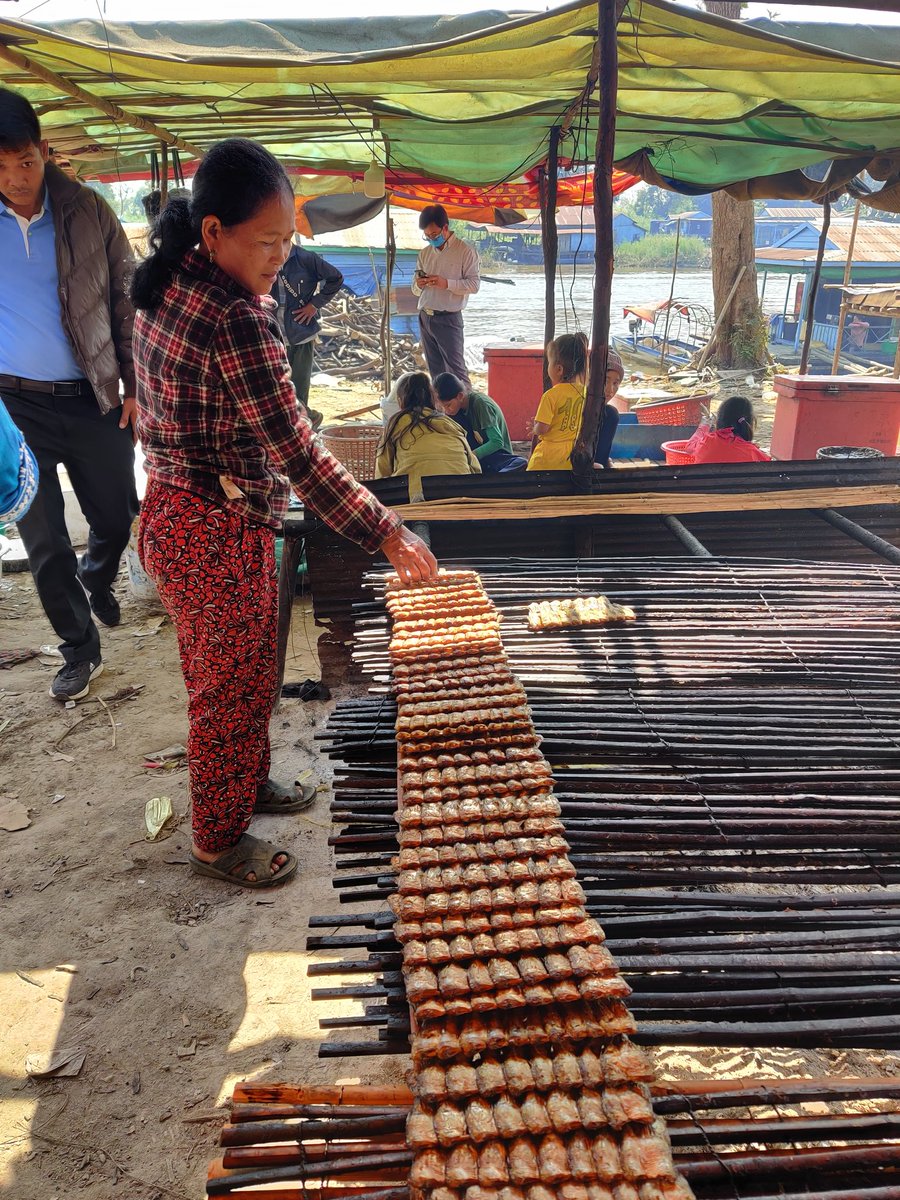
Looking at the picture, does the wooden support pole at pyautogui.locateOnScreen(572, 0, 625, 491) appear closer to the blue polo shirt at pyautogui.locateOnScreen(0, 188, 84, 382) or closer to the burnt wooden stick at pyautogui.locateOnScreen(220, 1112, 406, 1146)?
the blue polo shirt at pyautogui.locateOnScreen(0, 188, 84, 382)

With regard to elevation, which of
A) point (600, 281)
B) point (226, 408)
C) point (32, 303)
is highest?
point (600, 281)

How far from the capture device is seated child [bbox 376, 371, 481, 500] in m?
4.88

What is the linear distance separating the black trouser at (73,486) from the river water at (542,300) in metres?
10.8

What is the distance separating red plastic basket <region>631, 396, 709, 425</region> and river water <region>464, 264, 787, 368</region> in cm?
529

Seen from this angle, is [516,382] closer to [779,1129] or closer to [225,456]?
[225,456]

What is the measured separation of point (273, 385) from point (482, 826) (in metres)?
1.20

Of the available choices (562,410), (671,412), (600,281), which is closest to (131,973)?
(600,281)

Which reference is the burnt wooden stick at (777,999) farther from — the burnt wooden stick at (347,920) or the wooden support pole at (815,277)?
the wooden support pole at (815,277)

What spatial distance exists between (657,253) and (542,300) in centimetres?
1642

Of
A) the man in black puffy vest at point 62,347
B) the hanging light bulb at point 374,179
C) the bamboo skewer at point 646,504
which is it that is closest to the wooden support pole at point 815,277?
the hanging light bulb at point 374,179

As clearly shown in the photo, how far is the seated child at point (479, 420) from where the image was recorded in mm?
6113

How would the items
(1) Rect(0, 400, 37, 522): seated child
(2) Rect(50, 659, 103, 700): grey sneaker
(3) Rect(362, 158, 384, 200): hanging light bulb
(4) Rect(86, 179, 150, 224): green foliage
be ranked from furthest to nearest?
(4) Rect(86, 179, 150, 224): green foliage, (3) Rect(362, 158, 384, 200): hanging light bulb, (2) Rect(50, 659, 103, 700): grey sneaker, (1) Rect(0, 400, 37, 522): seated child

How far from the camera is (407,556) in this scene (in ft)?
7.41

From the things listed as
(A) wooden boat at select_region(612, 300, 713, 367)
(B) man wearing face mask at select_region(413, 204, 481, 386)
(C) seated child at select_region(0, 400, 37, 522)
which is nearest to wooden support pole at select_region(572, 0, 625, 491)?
(C) seated child at select_region(0, 400, 37, 522)
